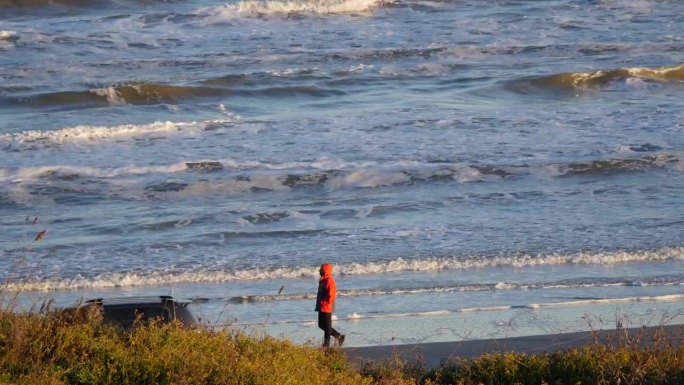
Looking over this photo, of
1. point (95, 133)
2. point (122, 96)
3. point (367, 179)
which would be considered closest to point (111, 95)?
point (122, 96)

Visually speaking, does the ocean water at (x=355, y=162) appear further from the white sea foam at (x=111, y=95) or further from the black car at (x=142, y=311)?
the black car at (x=142, y=311)

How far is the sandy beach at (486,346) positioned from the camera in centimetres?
1244

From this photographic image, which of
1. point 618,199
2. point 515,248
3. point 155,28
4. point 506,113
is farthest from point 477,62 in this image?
point 515,248

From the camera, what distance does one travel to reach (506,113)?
97.3 ft

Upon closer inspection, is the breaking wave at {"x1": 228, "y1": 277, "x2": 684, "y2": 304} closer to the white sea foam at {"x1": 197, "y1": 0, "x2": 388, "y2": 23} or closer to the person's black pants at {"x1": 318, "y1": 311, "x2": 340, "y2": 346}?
the person's black pants at {"x1": 318, "y1": 311, "x2": 340, "y2": 346}

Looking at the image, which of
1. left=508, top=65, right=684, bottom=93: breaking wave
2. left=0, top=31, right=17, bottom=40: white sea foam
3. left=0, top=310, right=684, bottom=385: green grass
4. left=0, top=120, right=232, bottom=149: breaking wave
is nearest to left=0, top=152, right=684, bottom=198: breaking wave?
left=0, top=120, right=232, bottom=149: breaking wave

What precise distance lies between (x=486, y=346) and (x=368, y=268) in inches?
188

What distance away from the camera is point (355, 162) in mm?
24609

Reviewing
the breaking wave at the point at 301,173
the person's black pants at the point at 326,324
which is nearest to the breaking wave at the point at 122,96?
the breaking wave at the point at 301,173

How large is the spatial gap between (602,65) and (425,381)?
27.2 meters

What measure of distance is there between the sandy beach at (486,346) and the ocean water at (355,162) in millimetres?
352

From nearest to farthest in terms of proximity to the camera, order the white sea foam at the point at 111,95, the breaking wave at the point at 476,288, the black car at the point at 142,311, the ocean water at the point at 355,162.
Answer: the black car at the point at 142,311 → the breaking wave at the point at 476,288 → the ocean water at the point at 355,162 → the white sea foam at the point at 111,95

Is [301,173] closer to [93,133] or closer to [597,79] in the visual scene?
[93,133]

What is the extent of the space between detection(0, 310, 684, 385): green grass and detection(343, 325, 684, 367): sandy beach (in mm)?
1681
